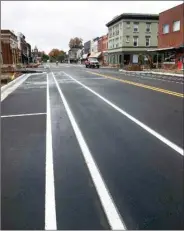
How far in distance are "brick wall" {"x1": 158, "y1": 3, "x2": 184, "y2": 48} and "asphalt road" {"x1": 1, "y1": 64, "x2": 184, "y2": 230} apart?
123ft

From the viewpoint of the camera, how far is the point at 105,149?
6797mm

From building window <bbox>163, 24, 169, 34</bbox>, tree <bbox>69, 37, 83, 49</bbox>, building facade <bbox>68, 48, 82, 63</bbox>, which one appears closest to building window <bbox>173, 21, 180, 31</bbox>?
building window <bbox>163, 24, 169, 34</bbox>

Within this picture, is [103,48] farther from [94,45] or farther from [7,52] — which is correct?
[7,52]

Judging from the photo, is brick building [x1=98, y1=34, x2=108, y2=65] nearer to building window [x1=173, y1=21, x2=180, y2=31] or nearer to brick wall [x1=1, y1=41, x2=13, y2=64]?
brick wall [x1=1, y1=41, x2=13, y2=64]

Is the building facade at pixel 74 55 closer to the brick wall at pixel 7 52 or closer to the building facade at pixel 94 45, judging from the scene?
the building facade at pixel 94 45

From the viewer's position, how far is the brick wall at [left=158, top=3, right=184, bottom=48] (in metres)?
43.9

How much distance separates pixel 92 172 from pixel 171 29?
152ft

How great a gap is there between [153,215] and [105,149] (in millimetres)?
2894

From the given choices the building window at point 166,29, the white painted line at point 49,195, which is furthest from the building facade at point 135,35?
the white painted line at point 49,195

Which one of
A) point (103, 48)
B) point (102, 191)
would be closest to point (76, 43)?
point (103, 48)

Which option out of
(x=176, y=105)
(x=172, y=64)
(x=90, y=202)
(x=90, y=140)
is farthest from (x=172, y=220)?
(x=172, y=64)

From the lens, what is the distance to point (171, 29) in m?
47.1

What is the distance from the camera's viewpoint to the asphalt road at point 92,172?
3.97 meters

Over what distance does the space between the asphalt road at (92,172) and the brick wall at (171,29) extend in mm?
37431
